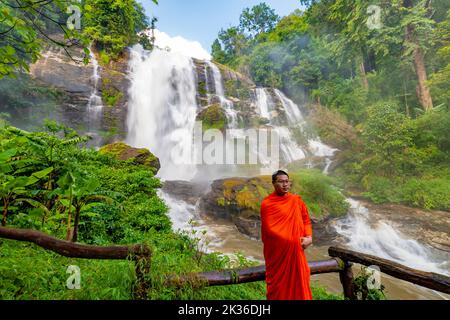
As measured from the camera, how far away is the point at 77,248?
7.41ft

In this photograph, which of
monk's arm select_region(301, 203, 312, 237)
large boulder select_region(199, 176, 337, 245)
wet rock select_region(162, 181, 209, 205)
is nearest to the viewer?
monk's arm select_region(301, 203, 312, 237)

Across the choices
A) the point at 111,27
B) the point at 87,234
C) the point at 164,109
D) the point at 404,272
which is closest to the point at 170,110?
the point at 164,109

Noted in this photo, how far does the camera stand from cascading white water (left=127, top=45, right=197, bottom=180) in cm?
1853

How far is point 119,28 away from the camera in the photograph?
2203 centimetres

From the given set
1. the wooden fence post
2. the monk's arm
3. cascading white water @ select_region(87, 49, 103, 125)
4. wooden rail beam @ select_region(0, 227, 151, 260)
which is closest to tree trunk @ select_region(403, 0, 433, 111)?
the wooden fence post

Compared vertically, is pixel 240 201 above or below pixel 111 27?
below

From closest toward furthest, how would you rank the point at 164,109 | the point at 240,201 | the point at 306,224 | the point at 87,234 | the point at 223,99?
the point at 306,224 < the point at 87,234 < the point at 240,201 < the point at 164,109 < the point at 223,99

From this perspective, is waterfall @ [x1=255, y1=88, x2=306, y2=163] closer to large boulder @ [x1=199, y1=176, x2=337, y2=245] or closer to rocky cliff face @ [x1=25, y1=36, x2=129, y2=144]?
large boulder @ [x1=199, y1=176, x2=337, y2=245]

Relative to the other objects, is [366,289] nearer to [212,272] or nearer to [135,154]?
[212,272]

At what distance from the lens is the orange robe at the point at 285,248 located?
2799mm

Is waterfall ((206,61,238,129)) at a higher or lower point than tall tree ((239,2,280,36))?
lower

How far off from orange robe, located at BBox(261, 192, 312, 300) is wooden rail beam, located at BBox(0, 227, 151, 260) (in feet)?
4.67

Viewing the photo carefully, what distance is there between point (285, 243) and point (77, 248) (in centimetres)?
210
